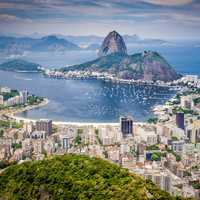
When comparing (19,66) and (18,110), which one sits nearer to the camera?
(18,110)

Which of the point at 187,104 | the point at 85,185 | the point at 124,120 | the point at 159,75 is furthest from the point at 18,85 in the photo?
the point at 85,185

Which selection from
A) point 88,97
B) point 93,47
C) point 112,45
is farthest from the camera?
point 93,47

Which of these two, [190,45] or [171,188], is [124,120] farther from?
[190,45]

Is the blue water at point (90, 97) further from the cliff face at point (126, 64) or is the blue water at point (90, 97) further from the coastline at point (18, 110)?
the cliff face at point (126, 64)

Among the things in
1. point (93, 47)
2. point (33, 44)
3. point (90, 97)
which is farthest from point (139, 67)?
point (33, 44)

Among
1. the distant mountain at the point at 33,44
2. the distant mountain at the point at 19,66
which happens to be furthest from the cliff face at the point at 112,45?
the distant mountain at the point at 19,66

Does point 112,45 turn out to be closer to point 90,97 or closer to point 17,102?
point 90,97

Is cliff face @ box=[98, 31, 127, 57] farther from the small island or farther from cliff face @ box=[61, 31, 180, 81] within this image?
the small island

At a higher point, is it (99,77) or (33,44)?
(33,44)
